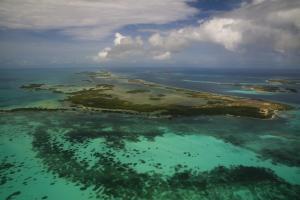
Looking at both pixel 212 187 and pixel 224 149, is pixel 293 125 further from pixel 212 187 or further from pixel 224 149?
pixel 212 187

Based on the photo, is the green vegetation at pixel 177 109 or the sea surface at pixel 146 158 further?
the green vegetation at pixel 177 109

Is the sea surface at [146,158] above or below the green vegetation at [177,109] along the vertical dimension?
below

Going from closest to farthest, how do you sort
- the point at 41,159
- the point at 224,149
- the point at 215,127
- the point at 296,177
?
the point at 296,177, the point at 41,159, the point at 224,149, the point at 215,127

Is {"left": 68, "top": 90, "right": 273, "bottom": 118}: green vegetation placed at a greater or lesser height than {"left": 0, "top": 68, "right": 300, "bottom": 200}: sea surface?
greater

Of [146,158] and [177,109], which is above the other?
[177,109]

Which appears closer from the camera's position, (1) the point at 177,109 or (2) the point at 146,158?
(2) the point at 146,158

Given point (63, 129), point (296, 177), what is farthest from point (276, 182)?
point (63, 129)

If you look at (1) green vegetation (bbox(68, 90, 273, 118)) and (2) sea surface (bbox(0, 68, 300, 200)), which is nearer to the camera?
(2) sea surface (bbox(0, 68, 300, 200))

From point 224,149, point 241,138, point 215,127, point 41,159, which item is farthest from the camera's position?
point 215,127
